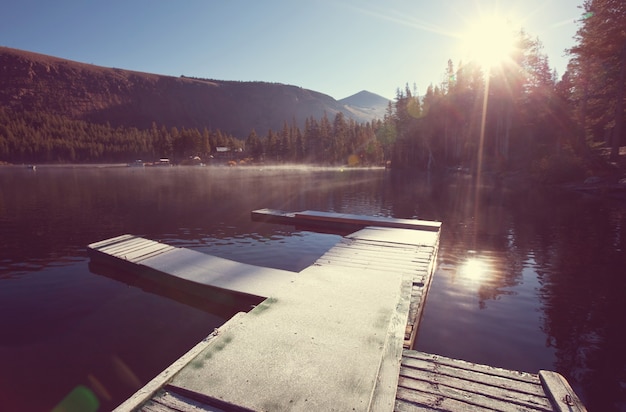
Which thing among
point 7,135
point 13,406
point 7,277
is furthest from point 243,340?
point 7,135

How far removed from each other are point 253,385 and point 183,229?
15.0 m

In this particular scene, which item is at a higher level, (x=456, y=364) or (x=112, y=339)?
(x=456, y=364)

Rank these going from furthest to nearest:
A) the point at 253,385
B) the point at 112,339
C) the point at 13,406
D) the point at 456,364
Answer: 1. the point at 112,339
2. the point at 13,406
3. the point at 456,364
4. the point at 253,385

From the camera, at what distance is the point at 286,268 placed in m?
11.5

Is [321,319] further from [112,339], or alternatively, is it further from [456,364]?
[112,339]

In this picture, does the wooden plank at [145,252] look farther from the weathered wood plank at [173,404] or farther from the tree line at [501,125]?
the tree line at [501,125]

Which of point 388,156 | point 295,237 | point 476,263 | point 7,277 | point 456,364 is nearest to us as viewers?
point 456,364

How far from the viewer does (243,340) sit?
189 inches

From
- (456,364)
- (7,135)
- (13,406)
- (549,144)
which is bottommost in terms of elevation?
(13,406)

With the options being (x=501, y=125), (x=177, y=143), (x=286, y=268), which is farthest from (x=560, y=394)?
(x=177, y=143)

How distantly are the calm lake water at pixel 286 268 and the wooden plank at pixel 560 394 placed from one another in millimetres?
1921

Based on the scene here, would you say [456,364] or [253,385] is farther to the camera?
[456,364]

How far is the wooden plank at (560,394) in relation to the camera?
3594 millimetres

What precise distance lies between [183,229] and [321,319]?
45.6 ft
